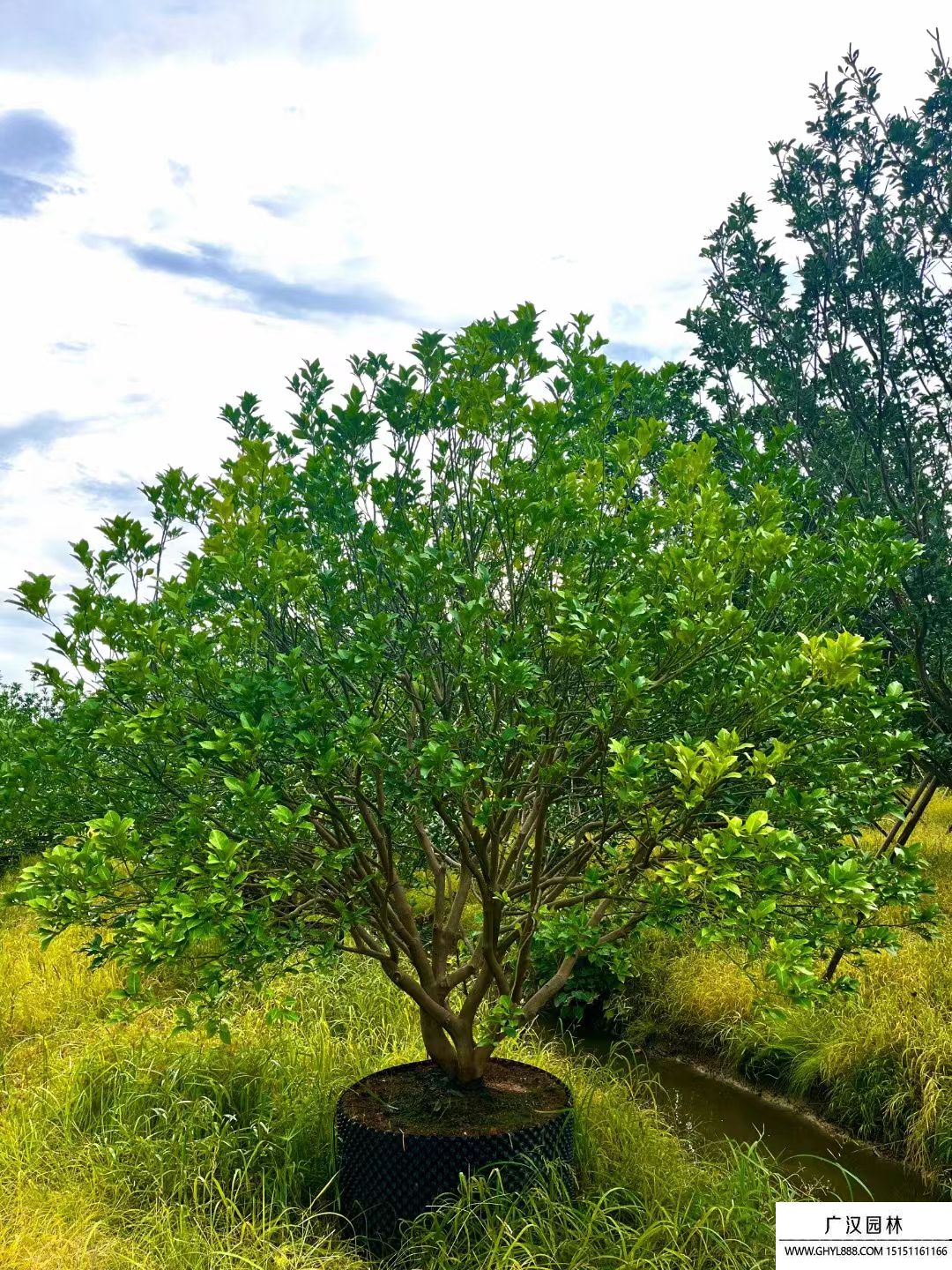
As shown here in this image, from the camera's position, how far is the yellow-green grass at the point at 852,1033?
617cm

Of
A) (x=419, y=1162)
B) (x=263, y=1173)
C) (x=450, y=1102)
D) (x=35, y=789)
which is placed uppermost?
(x=35, y=789)

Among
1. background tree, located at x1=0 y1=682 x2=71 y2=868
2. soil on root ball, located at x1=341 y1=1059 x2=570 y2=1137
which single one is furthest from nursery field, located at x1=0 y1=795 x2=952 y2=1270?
background tree, located at x1=0 y1=682 x2=71 y2=868

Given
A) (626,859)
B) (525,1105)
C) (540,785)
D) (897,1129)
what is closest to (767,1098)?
(897,1129)

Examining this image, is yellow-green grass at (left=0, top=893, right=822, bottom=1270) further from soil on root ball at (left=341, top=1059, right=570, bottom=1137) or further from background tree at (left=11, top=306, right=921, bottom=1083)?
background tree at (left=11, top=306, right=921, bottom=1083)

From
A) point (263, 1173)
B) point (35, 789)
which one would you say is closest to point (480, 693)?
point (35, 789)

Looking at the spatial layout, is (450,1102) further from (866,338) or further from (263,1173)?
(866,338)

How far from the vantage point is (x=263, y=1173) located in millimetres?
4648

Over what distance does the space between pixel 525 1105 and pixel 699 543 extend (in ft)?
8.93

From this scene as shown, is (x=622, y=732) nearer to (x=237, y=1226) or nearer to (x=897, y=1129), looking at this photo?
(x=237, y=1226)

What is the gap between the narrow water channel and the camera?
5758 mm

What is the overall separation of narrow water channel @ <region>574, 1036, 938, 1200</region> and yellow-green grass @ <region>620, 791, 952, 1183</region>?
16cm

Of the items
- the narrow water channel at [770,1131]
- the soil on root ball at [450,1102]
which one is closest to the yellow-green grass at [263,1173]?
the soil on root ball at [450,1102]

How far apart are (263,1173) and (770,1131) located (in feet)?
11.8

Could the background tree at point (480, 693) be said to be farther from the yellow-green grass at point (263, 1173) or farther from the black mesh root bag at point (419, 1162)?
the yellow-green grass at point (263, 1173)
